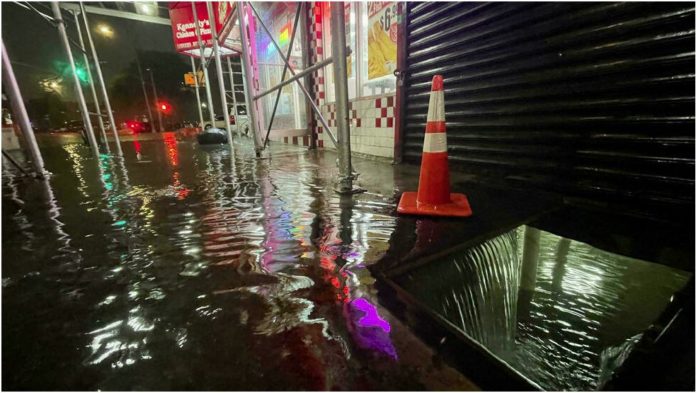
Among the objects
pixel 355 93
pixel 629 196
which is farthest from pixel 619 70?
pixel 355 93

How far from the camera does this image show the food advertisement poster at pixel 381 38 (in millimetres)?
3516

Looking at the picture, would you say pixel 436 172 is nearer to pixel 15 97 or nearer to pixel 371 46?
pixel 371 46

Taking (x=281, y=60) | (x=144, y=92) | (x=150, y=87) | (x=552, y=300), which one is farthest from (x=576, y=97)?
(x=150, y=87)

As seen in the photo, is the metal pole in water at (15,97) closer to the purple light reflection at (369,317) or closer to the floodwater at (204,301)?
the floodwater at (204,301)

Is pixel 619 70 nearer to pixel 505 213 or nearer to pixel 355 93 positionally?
pixel 505 213

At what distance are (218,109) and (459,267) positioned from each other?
18.6m

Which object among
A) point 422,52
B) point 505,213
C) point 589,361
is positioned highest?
point 422,52

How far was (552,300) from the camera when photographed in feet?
4.12

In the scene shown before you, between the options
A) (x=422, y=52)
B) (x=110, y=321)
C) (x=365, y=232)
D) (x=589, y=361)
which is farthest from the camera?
(x=422, y=52)

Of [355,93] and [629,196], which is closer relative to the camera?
[629,196]

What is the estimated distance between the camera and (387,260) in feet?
3.57

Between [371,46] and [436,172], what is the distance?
3005 mm

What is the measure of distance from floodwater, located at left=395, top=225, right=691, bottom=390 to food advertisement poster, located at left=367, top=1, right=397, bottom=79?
301cm

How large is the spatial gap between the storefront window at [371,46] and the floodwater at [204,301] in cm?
263
